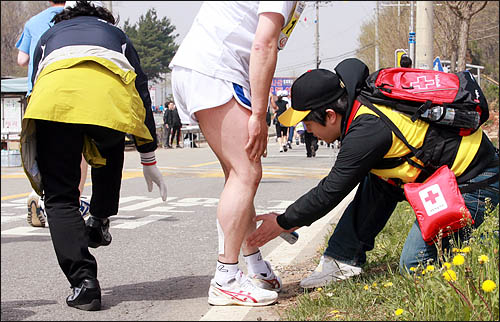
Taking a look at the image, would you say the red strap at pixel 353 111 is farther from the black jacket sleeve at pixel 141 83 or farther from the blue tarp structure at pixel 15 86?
the blue tarp structure at pixel 15 86

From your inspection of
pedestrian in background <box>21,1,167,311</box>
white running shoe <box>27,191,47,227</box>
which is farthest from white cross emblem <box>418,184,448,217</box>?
white running shoe <box>27,191,47,227</box>

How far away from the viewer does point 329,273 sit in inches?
152

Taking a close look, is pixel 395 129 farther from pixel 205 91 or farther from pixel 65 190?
pixel 65 190

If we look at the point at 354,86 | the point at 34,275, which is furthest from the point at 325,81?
the point at 34,275

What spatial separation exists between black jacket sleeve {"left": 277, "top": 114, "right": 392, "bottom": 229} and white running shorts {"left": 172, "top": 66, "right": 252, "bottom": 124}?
0.51m

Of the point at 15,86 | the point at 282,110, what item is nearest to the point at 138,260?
the point at 15,86

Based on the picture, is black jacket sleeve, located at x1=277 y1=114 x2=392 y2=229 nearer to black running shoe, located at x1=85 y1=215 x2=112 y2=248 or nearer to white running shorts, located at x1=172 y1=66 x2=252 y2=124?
white running shorts, located at x1=172 y1=66 x2=252 y2=124

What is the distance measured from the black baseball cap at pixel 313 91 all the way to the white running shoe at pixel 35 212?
10.9 feet

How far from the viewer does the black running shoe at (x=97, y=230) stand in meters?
4.04

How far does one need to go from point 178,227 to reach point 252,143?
3.43 meters

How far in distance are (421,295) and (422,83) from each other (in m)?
1.16

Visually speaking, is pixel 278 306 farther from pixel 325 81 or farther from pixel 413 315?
pixel 325 81

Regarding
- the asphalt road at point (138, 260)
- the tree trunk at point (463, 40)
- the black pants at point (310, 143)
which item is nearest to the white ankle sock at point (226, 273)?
the asphalt road at point (138, 260)

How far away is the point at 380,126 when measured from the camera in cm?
333
